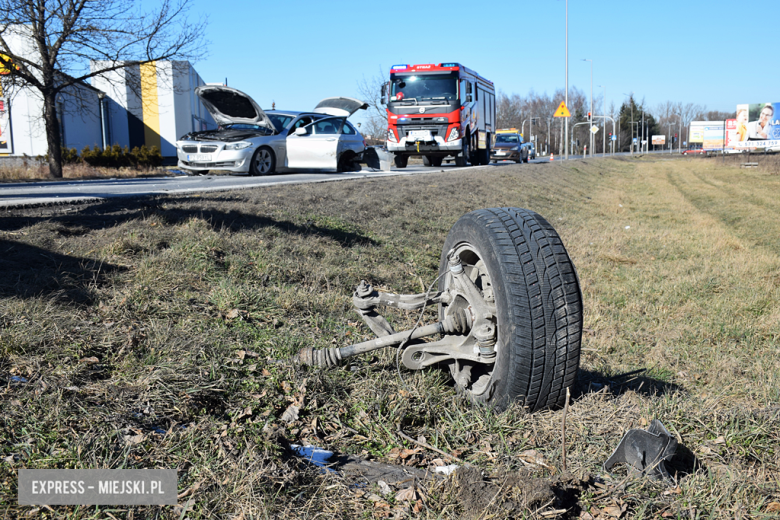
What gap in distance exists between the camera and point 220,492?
2131 millimetres

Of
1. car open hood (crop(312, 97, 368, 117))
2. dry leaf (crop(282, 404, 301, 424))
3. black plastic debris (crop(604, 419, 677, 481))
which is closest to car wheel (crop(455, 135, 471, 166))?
car open hood (crop(312, 97, 368, 117))

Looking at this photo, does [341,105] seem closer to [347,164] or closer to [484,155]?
[347,164]

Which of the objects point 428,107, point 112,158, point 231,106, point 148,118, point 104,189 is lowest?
point 104,189

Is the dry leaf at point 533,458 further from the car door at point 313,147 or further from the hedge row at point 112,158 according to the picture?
the hedge row at point 112,158

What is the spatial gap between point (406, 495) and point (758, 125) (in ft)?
232

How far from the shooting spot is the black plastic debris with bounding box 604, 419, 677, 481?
228 centimetres

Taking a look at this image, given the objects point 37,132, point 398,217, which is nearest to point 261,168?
point 398,217

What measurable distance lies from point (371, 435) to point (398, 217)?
6.94 m

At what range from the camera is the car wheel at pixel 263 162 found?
47.1 ft

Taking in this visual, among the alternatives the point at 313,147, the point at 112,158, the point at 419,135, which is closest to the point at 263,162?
the point at 313,147

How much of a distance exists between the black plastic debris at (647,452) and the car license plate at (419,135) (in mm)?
20953

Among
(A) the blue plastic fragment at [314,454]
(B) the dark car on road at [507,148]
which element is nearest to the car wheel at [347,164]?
(A) the blue plastic fragment at [314,454]

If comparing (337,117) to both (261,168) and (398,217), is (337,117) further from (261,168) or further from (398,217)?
(398,217)

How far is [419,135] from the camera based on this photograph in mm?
22688
